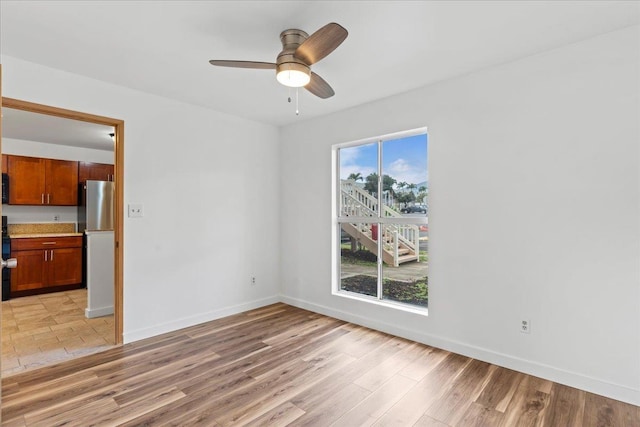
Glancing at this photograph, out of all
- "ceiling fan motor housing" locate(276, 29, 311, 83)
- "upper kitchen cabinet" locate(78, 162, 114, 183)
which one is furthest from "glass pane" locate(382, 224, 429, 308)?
"upper kitchen cabinet" locate(78, 162, 114, 183)

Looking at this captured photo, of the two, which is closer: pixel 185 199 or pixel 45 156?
pixel 185 199

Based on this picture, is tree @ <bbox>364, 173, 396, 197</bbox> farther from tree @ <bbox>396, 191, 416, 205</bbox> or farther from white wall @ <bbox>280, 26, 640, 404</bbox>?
Result: white wall @ <bbox>280, 26, 640, 404</bbox>

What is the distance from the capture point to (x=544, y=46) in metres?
2.42

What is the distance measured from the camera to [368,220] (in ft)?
12.3

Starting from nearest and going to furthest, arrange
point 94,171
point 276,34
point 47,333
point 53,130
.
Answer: point 276,34 → point 47,333 → point 53,130 → point 94,171

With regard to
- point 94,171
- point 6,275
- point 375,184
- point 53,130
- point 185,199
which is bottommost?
point 6,275

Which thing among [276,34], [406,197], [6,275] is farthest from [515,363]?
[6,275]

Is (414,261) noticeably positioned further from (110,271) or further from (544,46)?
(110,271)

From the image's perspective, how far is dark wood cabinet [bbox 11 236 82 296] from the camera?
16.0 ft

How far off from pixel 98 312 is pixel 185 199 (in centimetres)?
182

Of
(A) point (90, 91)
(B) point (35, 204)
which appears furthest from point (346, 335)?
(B) point (35, 204)

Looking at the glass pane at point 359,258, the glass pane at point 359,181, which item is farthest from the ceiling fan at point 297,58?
the glass pane at point 359,258

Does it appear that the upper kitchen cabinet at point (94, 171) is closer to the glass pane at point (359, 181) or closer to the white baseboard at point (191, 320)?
→ the white baseboard at point (191, 320)

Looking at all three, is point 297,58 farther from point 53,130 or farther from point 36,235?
point 36,235
